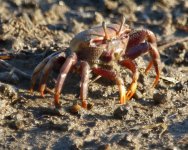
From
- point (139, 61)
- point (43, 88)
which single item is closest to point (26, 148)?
point (43, 88)

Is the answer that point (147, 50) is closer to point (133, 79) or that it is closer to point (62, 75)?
point (133, 79)

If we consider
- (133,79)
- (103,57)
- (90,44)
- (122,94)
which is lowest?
(122,94)

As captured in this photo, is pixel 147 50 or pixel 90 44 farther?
pixel 147 50

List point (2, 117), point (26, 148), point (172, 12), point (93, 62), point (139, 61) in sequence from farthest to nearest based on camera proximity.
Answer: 1. point (172, 12)
2. point (139, 61)
3. point (93, 62)
4. point (2, 117)
5. point (26, 148)

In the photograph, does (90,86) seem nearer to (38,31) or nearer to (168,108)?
(168,108)

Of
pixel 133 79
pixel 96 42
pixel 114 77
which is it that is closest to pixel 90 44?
pixel 96 42

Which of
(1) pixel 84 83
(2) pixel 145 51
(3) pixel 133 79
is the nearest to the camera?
(1) pixel 84 83

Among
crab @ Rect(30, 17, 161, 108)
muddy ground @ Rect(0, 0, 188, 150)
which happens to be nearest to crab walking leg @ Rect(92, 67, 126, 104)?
crab @ Rect(30, 17, 161, 108)
